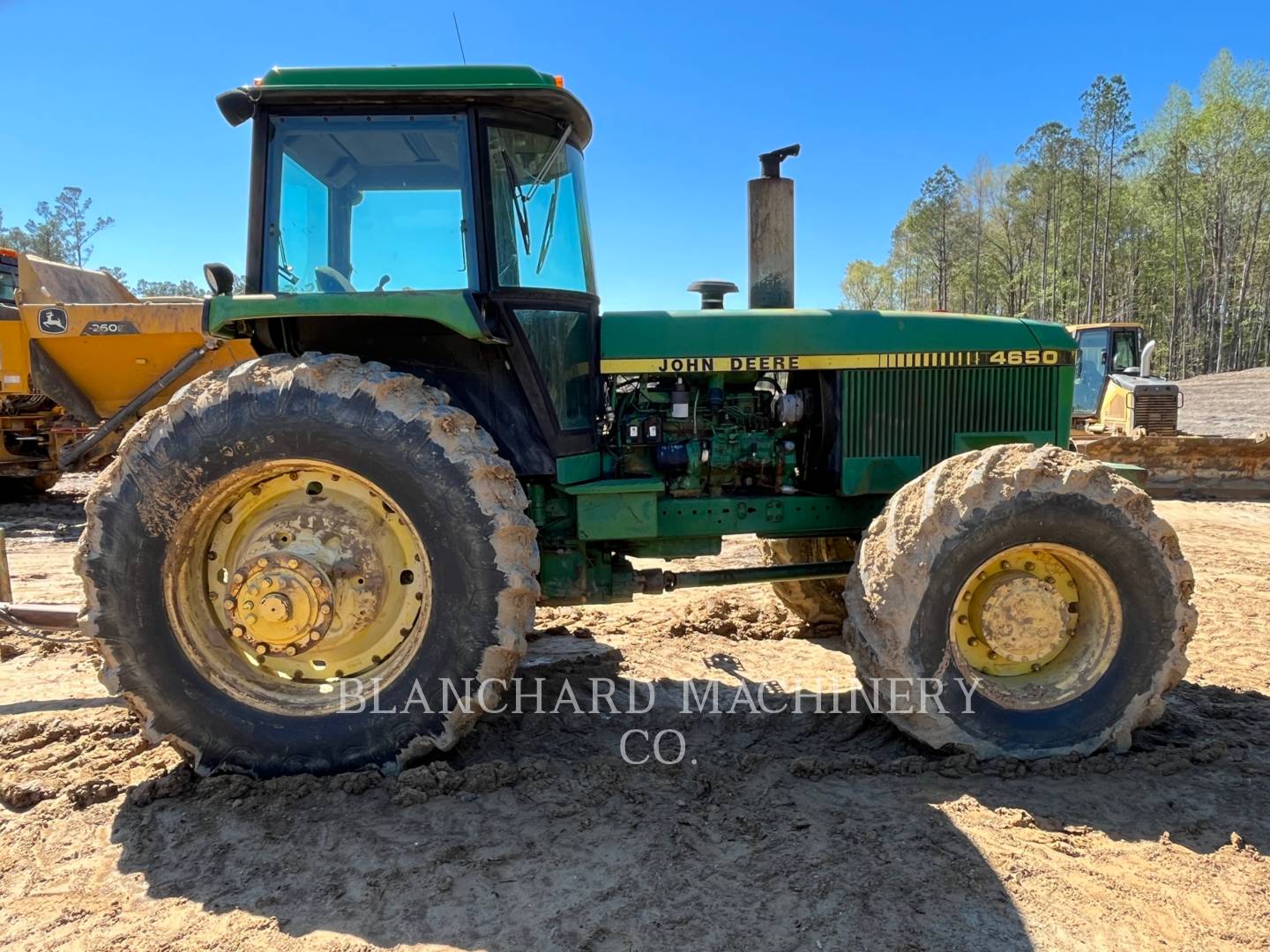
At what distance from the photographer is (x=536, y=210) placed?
3.21 meters

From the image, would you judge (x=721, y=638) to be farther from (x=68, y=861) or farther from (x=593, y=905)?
(x=68, y=861)

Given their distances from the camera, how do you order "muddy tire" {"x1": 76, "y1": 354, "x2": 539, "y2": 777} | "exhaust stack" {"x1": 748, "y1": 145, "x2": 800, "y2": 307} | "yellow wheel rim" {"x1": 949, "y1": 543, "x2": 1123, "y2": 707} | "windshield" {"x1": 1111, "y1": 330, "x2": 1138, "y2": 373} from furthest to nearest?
"windshield" {"x1": 1111, "y1": 330, "x2": 1138, "y2": 373}, "exhaust stack" {"x1": 748, "y1": 145, "x2": 800, "y2": 307}, "yellow wheel rim" {"x1": 949, "y1": 543, "x2": 1123, "y2": 707}, "muddy tire" {"x1": 76, "y1": 354, "x2": 539, "y2": 777}

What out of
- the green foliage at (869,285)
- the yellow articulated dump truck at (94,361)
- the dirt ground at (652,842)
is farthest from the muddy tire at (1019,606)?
the green foliage at (869,285)

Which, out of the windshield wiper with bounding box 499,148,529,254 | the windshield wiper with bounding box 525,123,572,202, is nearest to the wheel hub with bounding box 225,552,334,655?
the windshield wiper with bounding box 499,148,529,254

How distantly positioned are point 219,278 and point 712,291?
2138 mm

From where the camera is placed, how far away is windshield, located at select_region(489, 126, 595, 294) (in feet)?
10.1

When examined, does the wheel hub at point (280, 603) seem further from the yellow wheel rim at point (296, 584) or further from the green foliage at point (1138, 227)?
the green foliage at point (1138, 227)

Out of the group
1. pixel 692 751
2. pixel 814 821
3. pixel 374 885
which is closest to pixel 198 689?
pixel 374 885

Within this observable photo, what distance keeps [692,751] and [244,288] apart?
2.53 m

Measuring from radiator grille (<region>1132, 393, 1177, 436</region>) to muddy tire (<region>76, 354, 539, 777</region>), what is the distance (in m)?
12.2

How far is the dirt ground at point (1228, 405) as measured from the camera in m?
17.0

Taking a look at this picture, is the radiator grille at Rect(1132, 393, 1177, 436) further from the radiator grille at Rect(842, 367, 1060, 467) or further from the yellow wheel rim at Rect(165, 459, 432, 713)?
the yellow wheel rim at Rect(165, 459, 432, 713)

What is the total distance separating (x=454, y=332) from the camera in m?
3.13

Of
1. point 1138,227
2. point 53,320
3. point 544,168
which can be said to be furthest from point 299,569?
point 1138,227
